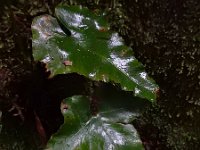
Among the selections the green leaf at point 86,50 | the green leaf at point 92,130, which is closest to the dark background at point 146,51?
the green leaf at point 86,50

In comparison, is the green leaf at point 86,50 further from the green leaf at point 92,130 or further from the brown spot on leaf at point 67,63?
the green leaf at point 92,130

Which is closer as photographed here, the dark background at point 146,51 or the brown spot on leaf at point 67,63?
the brown spot on leaf at point 67,63

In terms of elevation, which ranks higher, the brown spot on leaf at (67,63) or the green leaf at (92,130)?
the brown spot on leaf at (67,63)

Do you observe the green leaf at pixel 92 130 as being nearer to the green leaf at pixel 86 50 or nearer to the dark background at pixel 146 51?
the green leaf at pixel 86 50

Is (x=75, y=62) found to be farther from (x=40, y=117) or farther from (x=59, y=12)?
(x=40, y=117)

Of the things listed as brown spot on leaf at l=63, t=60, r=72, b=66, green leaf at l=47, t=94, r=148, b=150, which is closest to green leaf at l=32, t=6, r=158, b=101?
brown spot on leaf at l=63, t=60, r=72, b=66

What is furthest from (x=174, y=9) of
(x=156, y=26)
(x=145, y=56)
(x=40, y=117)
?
(x=40, y=117)

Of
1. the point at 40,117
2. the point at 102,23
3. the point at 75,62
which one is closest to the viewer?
the point at 75,62

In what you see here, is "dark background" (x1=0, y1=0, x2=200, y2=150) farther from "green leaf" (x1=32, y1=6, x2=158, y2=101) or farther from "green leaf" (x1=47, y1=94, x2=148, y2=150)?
"green leaf" (x1=47, y1=94, x2=148, y2=150)
